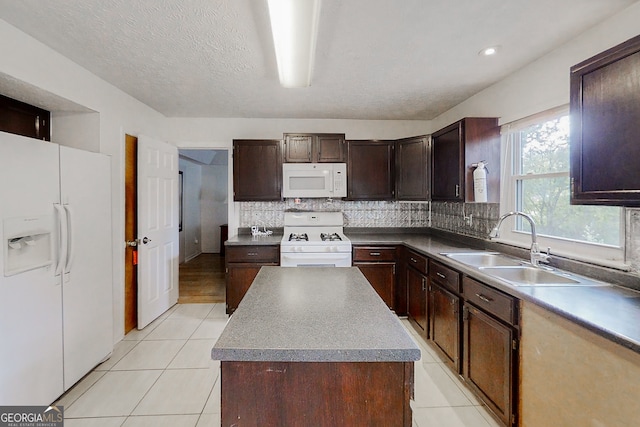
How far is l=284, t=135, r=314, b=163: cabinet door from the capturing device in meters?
3.40

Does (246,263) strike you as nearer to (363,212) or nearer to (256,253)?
(256,253)

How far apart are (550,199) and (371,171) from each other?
182cm

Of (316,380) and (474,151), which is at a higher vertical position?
(474,151)

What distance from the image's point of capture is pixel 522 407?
1505 millimetres

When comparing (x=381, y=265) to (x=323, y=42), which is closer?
(x=323, y=42)

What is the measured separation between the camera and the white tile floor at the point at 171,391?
177 centimetres

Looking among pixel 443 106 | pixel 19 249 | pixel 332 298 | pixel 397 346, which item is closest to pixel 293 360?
pixel 397 346

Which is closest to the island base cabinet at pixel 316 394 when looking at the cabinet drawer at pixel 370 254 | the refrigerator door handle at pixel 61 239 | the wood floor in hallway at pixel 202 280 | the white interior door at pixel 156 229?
the refrigerator door handle at pixel 61 239

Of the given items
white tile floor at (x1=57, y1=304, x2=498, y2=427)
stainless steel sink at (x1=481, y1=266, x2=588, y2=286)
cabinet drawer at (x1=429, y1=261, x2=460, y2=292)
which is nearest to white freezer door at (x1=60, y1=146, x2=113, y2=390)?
white tile floor at (x1=57, y1=304, x2=498, y2=427)

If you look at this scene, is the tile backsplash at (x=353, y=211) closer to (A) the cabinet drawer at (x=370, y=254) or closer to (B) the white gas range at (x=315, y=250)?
(B) the white gas range at (x=315, y=250)

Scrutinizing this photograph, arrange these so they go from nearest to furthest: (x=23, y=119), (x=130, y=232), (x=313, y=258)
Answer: (x=23, y=119)
(x=130, y=232)
(x=313, y=258)

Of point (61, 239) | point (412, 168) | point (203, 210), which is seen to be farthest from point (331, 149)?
point (203, 210)

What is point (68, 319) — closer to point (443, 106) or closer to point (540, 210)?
point (540, 210)

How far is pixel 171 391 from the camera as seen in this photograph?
6.64 feet
